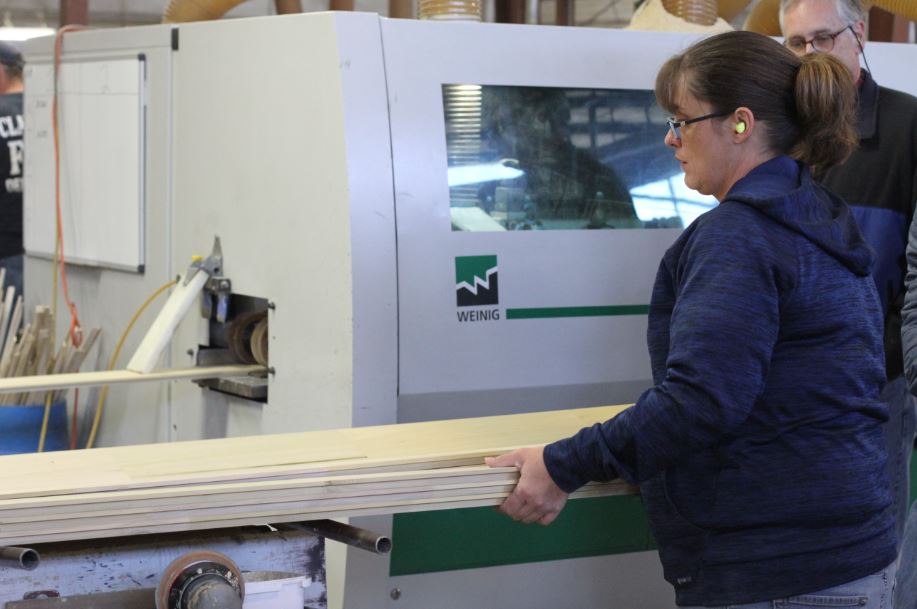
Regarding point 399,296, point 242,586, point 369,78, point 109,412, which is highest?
point 369,78

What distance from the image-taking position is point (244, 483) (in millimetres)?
1413

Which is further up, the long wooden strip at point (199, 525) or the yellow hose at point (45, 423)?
the long wooden strip at point (199, 525)

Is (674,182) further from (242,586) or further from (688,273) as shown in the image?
(242,586)

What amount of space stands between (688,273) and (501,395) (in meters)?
1.00

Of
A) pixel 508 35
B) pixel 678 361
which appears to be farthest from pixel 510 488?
pixel 508 35

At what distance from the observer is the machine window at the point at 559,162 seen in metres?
2.30

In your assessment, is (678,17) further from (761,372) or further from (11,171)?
(11,171)

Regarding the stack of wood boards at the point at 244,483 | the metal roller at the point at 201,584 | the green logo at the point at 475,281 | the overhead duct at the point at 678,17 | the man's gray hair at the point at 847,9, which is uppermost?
the overhead duct at the point at 678,17

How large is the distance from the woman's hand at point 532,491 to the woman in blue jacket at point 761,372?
2 cm

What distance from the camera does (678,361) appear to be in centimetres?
130

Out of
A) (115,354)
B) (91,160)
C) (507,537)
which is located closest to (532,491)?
(507,537)

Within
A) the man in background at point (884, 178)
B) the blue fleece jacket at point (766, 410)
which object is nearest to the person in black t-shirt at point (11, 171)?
the man in background at point (884, 178)

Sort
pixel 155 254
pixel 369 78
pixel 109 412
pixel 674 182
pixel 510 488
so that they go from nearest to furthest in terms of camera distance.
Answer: pixel 510 488 → pixel 369 78 → pixel 674 182 → pixel 155 254 → pixel 109 412

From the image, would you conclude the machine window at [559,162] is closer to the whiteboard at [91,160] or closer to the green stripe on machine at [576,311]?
the green stripe on machine at [576,311]
